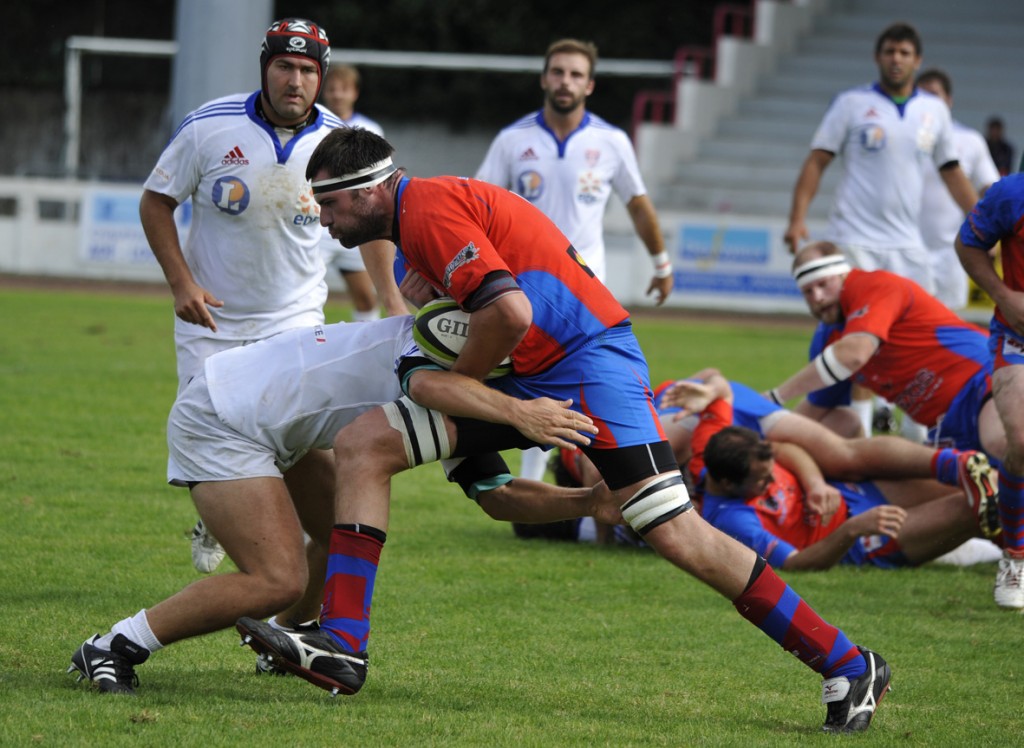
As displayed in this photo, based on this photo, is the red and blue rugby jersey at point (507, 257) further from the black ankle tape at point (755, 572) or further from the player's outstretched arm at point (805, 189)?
the player's outstretched arm at point (805, 189)

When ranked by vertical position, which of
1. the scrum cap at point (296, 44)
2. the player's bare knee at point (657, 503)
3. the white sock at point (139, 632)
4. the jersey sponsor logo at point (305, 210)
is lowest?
the white sock at point (139, 632)

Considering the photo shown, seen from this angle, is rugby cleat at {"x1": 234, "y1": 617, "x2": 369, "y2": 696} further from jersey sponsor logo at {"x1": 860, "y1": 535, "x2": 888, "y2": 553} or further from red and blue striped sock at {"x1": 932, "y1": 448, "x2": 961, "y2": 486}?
red and blue striped sock at {"x1": 932, "y1": 448, "x2": 961, "y2": 486}

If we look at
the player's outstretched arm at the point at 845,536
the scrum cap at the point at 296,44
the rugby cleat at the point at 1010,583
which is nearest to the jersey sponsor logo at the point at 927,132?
the player's outstretched arm at the point at 845,536

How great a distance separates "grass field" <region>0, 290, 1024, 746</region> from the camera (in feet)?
15.1

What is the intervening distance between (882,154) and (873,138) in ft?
0.46

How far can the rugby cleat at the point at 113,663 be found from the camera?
188 inches

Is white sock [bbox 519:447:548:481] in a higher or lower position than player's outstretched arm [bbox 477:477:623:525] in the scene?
lower

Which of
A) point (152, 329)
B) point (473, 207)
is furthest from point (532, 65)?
point (473, 207)

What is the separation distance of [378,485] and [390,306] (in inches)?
66.2

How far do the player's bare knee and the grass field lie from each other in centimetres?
65

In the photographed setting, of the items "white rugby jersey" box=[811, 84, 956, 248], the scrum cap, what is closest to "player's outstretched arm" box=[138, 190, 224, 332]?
the scrum cap

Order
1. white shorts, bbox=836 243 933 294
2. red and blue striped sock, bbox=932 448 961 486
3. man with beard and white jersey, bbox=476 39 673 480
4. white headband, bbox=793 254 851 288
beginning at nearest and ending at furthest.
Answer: red and blue striped sock, bbox=932 448 961 486 → white headband, bbox=793 254 851 288 → man with beard and white jersey, bbox=476 39 673 480 → white shorts, bbox=836 243 933 294

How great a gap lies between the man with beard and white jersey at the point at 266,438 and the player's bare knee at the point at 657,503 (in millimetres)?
262

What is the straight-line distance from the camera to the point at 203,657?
5.47 meters
